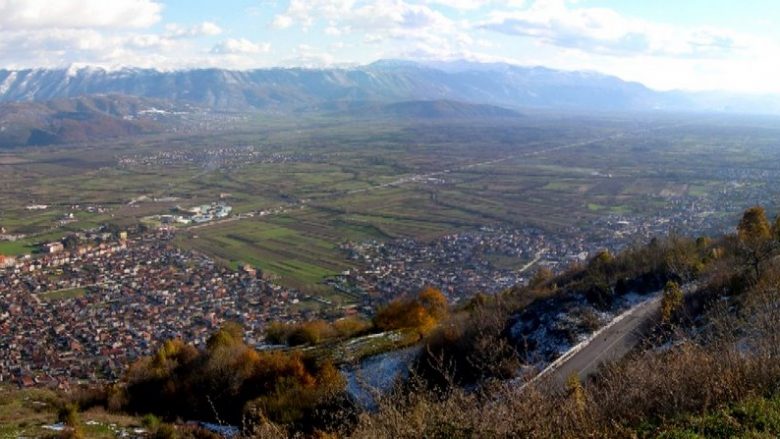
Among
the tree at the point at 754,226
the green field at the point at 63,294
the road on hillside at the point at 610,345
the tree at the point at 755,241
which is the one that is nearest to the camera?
the road on hillside at the point at 610,345

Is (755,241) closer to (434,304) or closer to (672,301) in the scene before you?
(672,301)

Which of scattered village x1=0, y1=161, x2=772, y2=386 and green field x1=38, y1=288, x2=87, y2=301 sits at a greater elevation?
scattered village x1=0, y1=161, x2=772, y2=386

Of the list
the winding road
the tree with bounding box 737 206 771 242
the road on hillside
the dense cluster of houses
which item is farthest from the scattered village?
the tree with bounding box 737 206 771 242

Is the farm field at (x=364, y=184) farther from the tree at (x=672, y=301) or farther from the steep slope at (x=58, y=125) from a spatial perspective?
the tree at (x=672, y=301)

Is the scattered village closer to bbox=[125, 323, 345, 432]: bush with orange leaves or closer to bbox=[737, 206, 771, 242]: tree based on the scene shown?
bbox=[125, 323, 345, 432]: bush with orange leaves

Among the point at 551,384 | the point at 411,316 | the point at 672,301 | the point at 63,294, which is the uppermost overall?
the point at 551,384

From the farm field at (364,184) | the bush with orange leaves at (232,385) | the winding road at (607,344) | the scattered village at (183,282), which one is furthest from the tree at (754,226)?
the farm field at (364,184)

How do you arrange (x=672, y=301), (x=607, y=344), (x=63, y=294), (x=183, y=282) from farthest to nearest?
(x=183, y=282) → (x=63, y=294) → (x=672, y=301) → (x=607, y=344)

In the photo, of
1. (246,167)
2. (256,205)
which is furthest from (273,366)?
(246,167)

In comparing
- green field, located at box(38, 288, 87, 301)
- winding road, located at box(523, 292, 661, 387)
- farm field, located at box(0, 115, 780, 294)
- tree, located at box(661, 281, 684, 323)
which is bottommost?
green field, located at box(38, 288, 87, 301)

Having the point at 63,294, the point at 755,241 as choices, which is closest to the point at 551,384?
the point at 755,241
